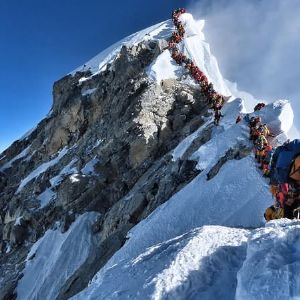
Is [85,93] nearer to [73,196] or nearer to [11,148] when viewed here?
[73,196]

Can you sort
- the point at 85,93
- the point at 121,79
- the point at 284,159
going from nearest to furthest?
1. the point at 284,159
2. the point at 121,79
3. the point at 85,93

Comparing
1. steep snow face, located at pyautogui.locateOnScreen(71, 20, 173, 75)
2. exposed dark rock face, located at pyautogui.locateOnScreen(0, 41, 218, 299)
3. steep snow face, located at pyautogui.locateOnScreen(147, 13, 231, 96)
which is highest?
steep snow face, located at pyautogui.locateOnScreen(71, 20, 173, 75)

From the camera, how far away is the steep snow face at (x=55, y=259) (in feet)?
91.8

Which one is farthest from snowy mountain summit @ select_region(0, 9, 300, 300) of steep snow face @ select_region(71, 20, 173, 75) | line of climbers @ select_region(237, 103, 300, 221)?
line of climbers @ select_region(237, 103, 300, 221)

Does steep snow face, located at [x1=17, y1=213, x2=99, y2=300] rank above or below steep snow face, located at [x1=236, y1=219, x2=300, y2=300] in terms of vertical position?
above

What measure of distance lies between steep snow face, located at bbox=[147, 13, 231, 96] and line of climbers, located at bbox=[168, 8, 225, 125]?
49 cm

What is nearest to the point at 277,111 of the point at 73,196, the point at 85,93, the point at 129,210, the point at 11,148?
the point at 129,210

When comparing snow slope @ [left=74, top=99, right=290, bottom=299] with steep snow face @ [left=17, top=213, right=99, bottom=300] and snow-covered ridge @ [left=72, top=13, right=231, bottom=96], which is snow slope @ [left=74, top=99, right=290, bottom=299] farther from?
snow-covered ridge @ [left=72, top=13, right=231, bottom=96]

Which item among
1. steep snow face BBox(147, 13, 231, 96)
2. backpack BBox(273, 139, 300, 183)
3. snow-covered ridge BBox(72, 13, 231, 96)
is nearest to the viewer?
backpack BBox(273, 139, 300, 183)

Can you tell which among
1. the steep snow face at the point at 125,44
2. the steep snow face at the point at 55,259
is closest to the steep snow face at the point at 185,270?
the steep snow face at the point at 55,259

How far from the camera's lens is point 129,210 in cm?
2514

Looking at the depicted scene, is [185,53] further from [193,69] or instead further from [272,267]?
[272,267]

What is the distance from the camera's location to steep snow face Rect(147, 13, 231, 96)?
3780cm

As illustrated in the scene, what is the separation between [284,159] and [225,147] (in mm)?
11346
